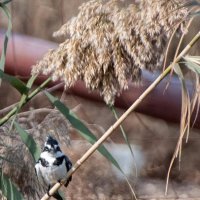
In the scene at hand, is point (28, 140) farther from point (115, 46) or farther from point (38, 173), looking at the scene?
point (38, 173)

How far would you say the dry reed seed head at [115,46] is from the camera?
1650 millimetres

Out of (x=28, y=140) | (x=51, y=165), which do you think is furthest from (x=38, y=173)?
(x=28, y=140)

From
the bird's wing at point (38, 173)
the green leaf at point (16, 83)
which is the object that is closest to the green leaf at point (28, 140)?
the green leaf at point (16, 83)

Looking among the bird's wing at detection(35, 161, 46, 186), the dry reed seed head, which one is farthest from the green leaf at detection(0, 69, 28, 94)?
the bird's wing at detection(35, 161, 46, 186)

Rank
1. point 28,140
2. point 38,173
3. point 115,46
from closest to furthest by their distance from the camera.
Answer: point 115,46 < point 28,140 < point 38,173

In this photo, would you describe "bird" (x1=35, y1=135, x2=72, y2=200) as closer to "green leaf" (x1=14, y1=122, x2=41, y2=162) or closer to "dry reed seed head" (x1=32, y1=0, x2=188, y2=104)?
"green leaf" (x1=14, y1=122, x2=41, y2=162)

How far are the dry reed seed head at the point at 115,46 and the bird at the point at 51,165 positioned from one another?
0.72m

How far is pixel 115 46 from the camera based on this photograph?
167cm

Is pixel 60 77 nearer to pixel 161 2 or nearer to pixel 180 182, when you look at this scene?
pixel 161 2

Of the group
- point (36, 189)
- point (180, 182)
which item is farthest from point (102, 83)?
point (180, 182)

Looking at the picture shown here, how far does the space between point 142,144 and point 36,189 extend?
146cm

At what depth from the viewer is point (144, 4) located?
171 cm

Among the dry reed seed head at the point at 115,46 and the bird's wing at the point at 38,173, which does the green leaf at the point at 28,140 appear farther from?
the bird's wing at the point at 38,173

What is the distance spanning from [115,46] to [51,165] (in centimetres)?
86
